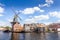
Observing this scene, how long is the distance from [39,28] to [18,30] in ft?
14.4

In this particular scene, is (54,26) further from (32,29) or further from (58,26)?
(32,29)

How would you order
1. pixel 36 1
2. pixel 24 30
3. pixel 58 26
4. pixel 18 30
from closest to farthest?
pixel 36 1 < pixel 58 26 < pixel 18 30 < pixel 24 30

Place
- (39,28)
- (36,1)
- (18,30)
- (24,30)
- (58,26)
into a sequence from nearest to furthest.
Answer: (36,1), (58,26), (18,30), (24,30), (39,28)

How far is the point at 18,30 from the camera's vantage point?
2172 centimetres

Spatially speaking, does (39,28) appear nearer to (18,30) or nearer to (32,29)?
(32,29)

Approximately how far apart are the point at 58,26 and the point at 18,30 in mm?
5928

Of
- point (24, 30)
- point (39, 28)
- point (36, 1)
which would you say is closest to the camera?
point (36, 1)

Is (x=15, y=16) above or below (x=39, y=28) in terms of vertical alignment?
above

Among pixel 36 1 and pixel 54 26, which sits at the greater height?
pixel 36 1

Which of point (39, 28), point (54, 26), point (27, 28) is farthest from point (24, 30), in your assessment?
point (54, 26)

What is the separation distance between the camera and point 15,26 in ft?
72.5

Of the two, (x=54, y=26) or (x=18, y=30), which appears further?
(x=18, y=30)

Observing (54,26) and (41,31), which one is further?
(41,31)

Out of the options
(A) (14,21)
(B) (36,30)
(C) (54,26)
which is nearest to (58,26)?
(C) (54,26)
